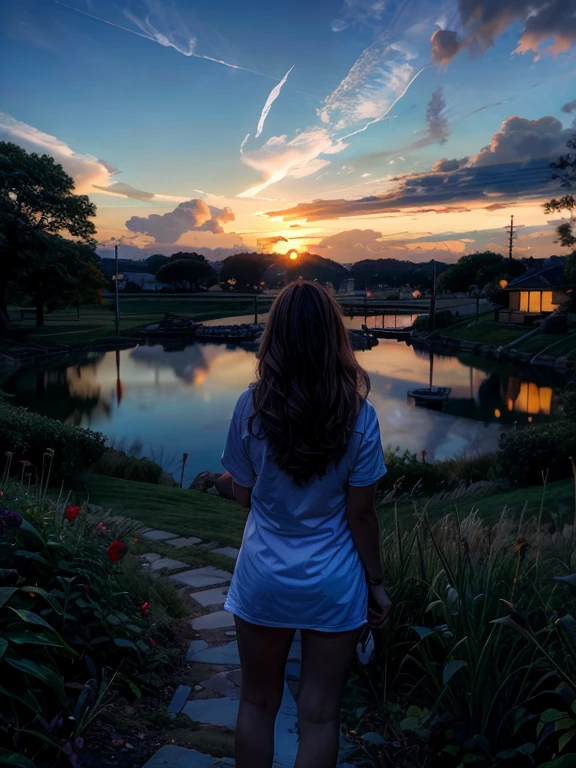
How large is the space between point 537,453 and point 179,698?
10853mm

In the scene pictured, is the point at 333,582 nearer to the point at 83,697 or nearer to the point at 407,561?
the point at 83,697

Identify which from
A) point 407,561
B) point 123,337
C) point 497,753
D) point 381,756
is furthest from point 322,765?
point 123,337

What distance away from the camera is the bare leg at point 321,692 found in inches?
79.3

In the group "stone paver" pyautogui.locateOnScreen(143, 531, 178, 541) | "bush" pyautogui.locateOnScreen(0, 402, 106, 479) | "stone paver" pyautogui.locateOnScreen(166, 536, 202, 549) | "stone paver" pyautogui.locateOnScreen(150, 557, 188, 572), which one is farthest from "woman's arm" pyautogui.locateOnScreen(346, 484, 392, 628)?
"bush" pyautogui.locateOnScreen(0, 402, 106, 479)

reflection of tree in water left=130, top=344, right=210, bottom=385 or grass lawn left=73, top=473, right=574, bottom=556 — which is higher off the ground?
grass lawn left=73, top=473, right=574, bottom=556

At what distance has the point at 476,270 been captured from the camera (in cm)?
9375

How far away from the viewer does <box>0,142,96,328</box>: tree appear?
45.0 meters

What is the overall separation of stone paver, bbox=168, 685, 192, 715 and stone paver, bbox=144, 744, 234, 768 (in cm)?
39

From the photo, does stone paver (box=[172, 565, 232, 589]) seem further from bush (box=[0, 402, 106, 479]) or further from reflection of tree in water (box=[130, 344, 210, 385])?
reflection of tree in water (box=[130, 344, 210, 385])

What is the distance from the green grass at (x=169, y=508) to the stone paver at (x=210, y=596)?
1164mm

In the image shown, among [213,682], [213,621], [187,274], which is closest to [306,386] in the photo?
[213,682]

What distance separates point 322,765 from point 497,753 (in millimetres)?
748

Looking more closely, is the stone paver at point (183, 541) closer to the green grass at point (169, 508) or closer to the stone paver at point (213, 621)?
the green grass at point (169, 508)

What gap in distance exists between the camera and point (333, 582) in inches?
77.7
